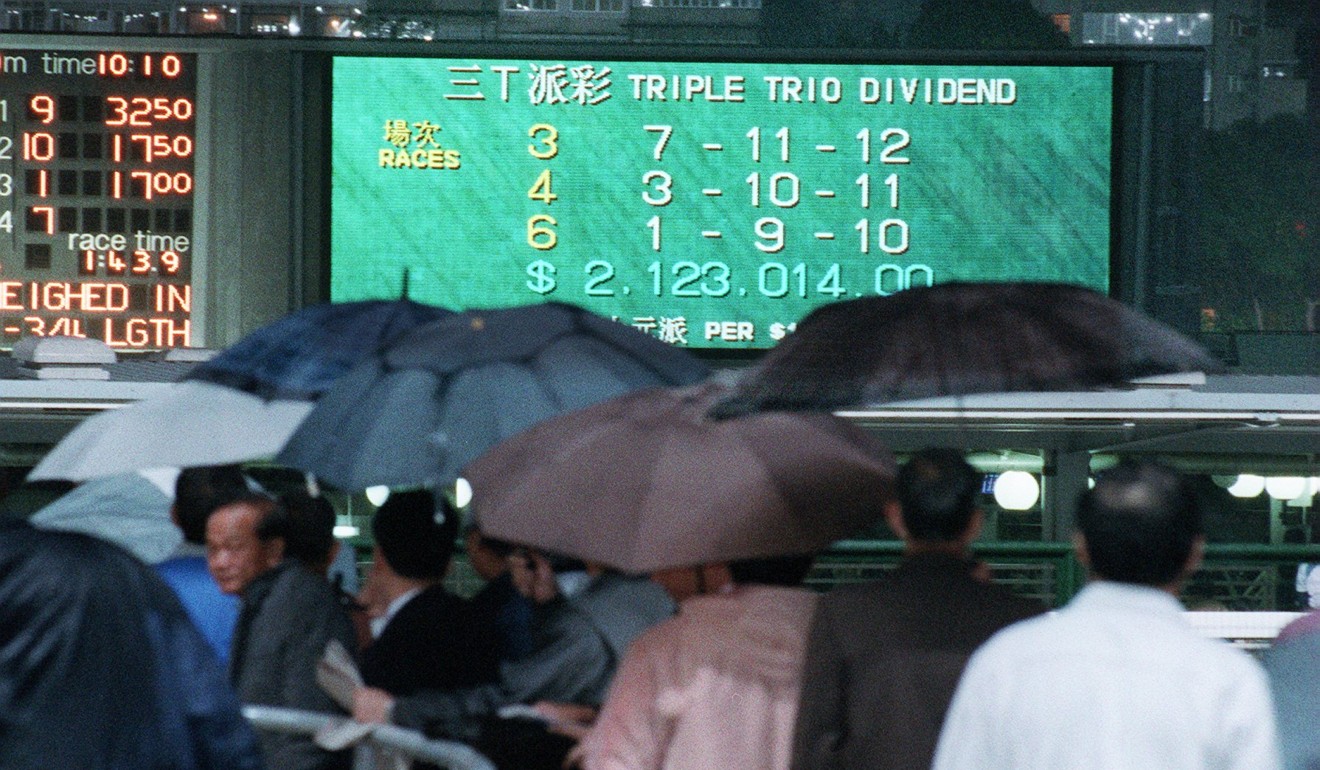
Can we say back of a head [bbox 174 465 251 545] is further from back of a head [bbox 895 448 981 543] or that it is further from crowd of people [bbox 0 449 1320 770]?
back of a head [bbox 895 448 981 543]

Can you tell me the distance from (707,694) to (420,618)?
94cm

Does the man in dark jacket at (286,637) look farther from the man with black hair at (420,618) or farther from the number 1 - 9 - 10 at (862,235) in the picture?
the number 1 - 9 - 10 at (862,235)

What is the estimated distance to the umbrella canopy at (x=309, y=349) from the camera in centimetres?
496

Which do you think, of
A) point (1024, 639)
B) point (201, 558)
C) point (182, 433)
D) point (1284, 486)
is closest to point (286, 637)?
point (201, 558)

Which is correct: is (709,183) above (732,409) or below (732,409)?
above

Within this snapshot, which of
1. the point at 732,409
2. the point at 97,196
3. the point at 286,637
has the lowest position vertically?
the point at 286,637

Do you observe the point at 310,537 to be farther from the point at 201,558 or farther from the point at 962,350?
the point at 962,350

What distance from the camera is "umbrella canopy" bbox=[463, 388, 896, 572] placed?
378 cm

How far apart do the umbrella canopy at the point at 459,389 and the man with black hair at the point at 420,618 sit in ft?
0.31

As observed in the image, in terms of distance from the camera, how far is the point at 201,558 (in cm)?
497

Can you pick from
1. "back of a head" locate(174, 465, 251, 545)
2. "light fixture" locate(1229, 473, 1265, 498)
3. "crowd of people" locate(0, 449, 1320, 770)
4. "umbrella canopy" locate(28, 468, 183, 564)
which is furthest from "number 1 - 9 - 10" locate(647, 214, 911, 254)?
"back of a head" locate(174, 465, 251, 545)

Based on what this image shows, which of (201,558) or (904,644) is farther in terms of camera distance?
(201,558)

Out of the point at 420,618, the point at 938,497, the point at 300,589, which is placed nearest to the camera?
the point at 938,497

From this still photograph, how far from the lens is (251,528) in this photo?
4.91 meters
